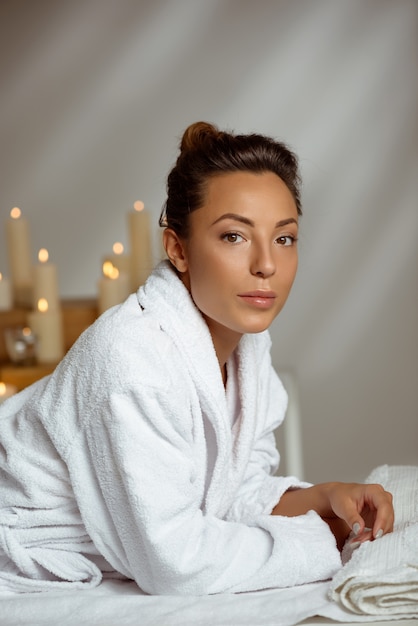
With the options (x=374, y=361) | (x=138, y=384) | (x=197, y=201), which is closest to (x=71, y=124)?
(x=374, y=361)

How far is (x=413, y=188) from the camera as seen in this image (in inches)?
130

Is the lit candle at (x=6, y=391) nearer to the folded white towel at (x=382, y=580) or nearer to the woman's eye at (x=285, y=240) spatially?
the woman's eye at (x=285, y=240)

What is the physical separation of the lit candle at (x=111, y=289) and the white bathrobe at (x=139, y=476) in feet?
3.38

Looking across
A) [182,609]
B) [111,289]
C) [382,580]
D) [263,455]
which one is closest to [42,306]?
[111,289]

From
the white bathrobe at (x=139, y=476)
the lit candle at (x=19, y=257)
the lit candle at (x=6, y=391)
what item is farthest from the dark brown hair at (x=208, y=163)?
the lit candle at (x=19, y=257)

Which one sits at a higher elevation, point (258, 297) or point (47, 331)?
point (258, 297)

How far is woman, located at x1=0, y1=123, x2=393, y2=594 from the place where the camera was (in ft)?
3.92

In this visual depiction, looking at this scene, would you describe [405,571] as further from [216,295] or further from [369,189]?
[369,189]

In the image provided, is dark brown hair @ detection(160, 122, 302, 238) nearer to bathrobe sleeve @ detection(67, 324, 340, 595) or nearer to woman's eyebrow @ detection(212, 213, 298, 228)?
woman's eyebrow @ detection(212, 213, 298, 228)

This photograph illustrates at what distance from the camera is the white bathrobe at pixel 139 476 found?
1188mm

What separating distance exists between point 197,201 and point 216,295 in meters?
0.14

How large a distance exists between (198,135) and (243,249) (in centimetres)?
21

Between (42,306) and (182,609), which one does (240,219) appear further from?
(42,306)

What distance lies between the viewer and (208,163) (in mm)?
1366
